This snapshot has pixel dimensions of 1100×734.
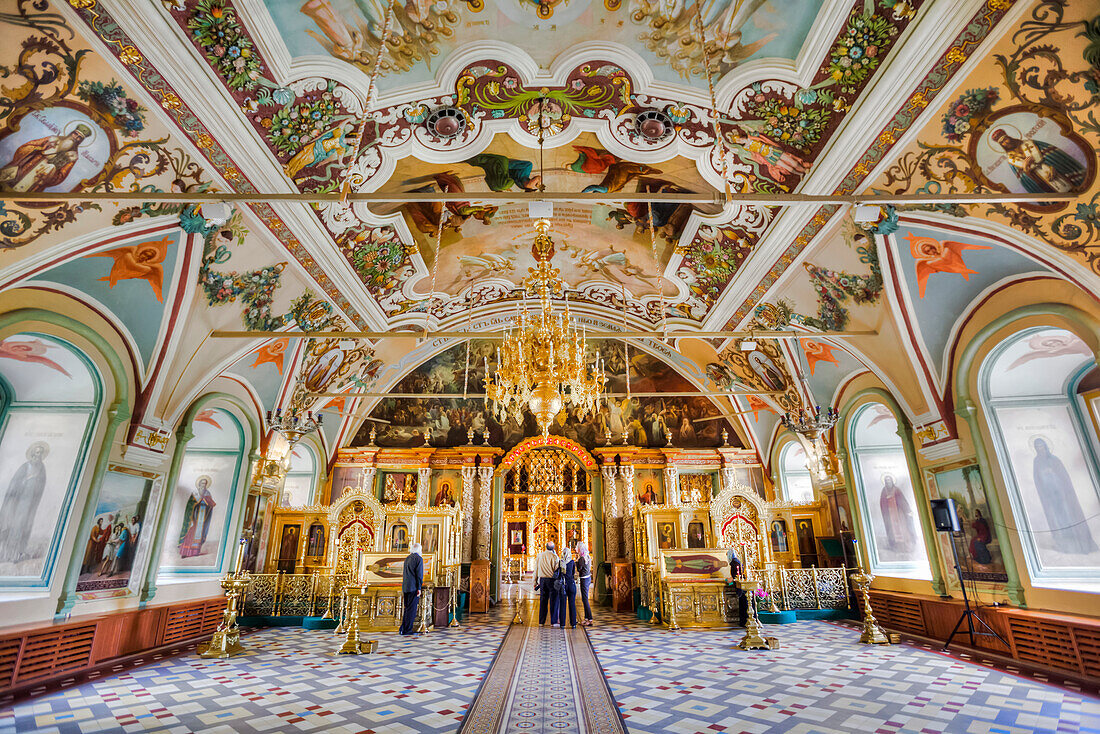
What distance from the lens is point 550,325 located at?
8531 millimetres

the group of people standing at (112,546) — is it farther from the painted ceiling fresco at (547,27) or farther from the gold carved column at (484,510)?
the gold carved column at (484,510)

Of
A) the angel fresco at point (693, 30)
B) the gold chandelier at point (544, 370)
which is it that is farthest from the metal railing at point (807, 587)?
the angel fresco at point (693, 30)

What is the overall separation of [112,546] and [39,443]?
72.8 inches

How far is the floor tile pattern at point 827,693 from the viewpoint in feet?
14.7

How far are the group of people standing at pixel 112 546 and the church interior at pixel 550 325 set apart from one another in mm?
62

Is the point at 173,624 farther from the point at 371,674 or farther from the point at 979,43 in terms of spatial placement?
the point at 979,43

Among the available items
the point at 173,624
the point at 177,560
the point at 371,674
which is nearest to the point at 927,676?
the point at 371,674

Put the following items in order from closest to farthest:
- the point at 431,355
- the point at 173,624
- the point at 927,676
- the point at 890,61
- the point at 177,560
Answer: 1. the point at 890,61
2. the point at 927,676
3. the point at 173,624
4. the point at 177,560
5. the point at 431,355

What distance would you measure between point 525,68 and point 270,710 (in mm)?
7456

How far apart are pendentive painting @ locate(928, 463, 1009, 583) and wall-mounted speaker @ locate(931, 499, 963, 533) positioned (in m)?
0.38

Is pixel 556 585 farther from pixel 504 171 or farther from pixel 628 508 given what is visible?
pixel 504 171

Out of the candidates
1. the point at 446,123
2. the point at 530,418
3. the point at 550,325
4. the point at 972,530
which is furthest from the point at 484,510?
the point at 972,530

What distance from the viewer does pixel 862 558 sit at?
10.6 meters

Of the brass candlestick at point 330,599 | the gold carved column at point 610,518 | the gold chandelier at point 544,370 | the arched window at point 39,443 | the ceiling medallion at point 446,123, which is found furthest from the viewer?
the gold carved column at point 610,518
